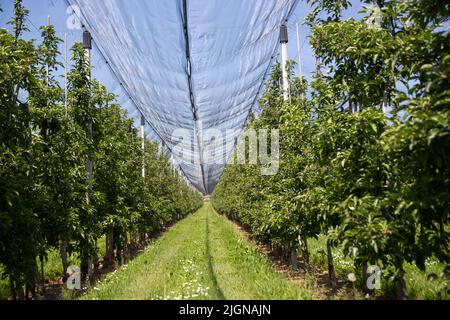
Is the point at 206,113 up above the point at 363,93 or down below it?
above

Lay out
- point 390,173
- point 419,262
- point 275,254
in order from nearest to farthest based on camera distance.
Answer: point 419,262 < point 390,173 < point 275,254

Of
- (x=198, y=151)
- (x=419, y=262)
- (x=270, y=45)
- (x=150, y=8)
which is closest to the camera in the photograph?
(x=419, y=262)

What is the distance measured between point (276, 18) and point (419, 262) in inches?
255

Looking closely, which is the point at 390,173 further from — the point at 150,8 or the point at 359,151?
the point at 150,8

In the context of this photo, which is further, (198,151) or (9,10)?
(198,151)

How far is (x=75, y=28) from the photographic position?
320 inches

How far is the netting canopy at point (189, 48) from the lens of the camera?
8.00m

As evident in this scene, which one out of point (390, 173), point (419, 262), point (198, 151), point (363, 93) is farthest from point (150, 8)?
point (198, 151)

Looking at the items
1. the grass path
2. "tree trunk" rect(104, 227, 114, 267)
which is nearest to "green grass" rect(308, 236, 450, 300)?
the grass path

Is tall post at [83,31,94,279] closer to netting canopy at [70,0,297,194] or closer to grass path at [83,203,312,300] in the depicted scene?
netting canopy at [70,0,297,194]

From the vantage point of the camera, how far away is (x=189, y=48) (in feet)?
31.3

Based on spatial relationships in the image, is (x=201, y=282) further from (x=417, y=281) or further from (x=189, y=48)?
(x=189, y=48)

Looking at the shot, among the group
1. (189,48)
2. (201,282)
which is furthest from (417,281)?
(189,48)
